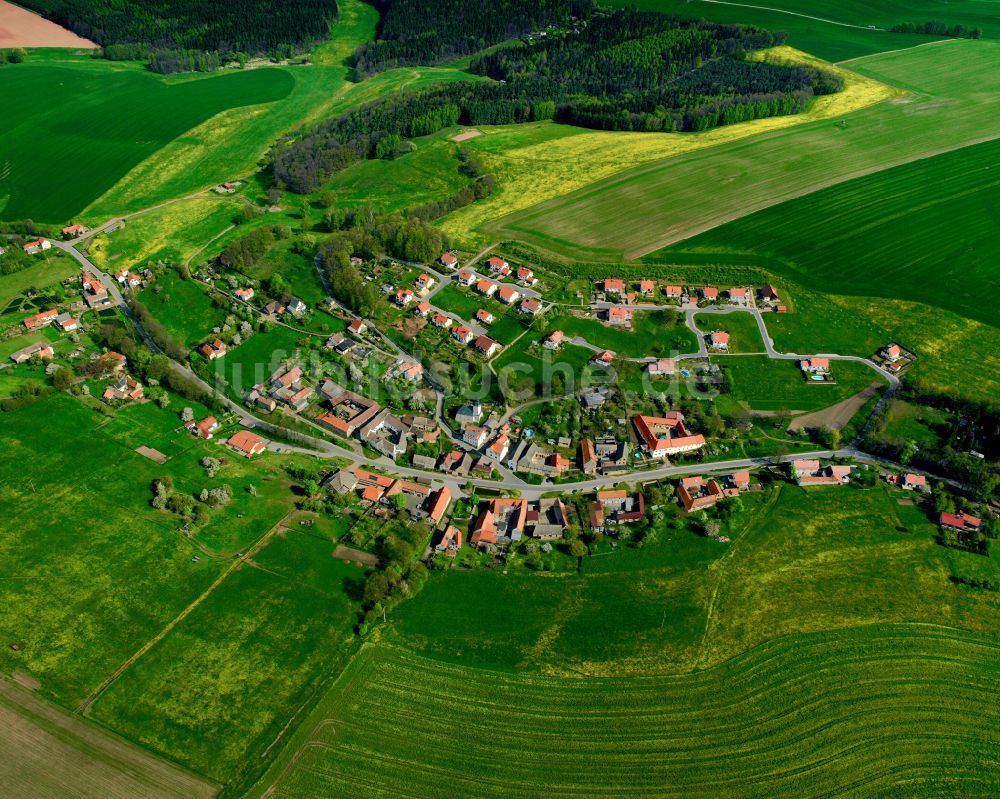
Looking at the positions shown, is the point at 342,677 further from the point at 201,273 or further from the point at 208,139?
the point at 208,139

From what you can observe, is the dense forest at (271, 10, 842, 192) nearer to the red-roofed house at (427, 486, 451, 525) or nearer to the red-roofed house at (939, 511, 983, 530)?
→ the red-roofed house at (427, 486, 451, 525)

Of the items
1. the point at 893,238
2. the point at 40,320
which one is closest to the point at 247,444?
the point at 40,320

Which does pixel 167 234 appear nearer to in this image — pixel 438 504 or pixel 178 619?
pixel 438 504

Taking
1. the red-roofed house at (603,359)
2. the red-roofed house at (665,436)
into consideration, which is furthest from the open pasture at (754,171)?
the red-roofed house at (665,436)

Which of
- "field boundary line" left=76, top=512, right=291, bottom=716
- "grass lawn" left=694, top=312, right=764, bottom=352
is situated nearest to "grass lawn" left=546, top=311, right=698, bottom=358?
"grass lawn" left=694, top=312, right=764, bottom=352

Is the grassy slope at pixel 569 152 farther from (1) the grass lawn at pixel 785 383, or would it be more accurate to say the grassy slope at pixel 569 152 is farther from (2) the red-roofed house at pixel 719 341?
(1) the grass lawn at pixel 785 383
